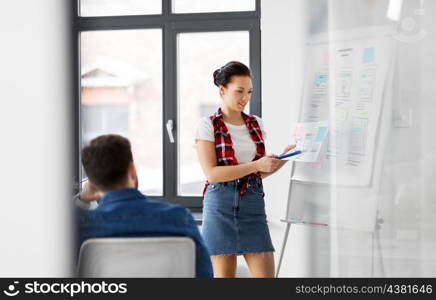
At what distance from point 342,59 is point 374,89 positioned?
11cm

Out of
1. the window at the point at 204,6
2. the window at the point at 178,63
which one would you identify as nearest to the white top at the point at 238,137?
the window at the point at 178,63

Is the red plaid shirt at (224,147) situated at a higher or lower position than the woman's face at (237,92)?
lower

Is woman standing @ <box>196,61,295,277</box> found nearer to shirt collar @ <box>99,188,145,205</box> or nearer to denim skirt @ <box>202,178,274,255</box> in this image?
denim skirt @ <box>202,178,274,255</box>

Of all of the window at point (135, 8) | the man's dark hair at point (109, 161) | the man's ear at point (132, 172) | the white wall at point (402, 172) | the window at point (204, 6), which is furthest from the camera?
the window at point (204, 6)

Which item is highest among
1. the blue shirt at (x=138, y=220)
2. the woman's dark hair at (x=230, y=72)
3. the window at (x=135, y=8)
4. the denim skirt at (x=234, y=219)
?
the window at (x=135, y=8)

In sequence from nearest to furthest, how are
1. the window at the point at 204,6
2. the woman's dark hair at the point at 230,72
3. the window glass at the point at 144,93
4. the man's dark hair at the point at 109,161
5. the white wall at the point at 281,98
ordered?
the man's dark hair at the point at 109,161 → the white wall at the point at 281,98 → the woman's dark hair at the point at 230,72 → the window glass at the point at 144,93 → the window at the point at 204,6

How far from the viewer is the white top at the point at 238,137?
166 centimetres

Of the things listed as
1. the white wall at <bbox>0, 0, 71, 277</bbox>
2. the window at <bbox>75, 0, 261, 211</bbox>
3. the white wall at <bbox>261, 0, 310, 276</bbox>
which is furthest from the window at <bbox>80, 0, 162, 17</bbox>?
the white wall at <bbox>0, 0, 71, 277</bbox>

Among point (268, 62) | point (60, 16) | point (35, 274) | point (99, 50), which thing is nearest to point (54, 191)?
point (35, 274)

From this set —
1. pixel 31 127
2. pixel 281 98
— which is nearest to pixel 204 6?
pixel 281 98

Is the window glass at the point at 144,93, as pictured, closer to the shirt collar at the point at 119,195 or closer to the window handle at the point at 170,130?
the window handle at the point at 170,130

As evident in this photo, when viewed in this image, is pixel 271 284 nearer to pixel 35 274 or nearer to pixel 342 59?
pixel 35 274

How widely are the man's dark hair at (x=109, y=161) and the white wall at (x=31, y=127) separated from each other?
0.25 m

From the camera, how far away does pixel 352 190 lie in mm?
1381
